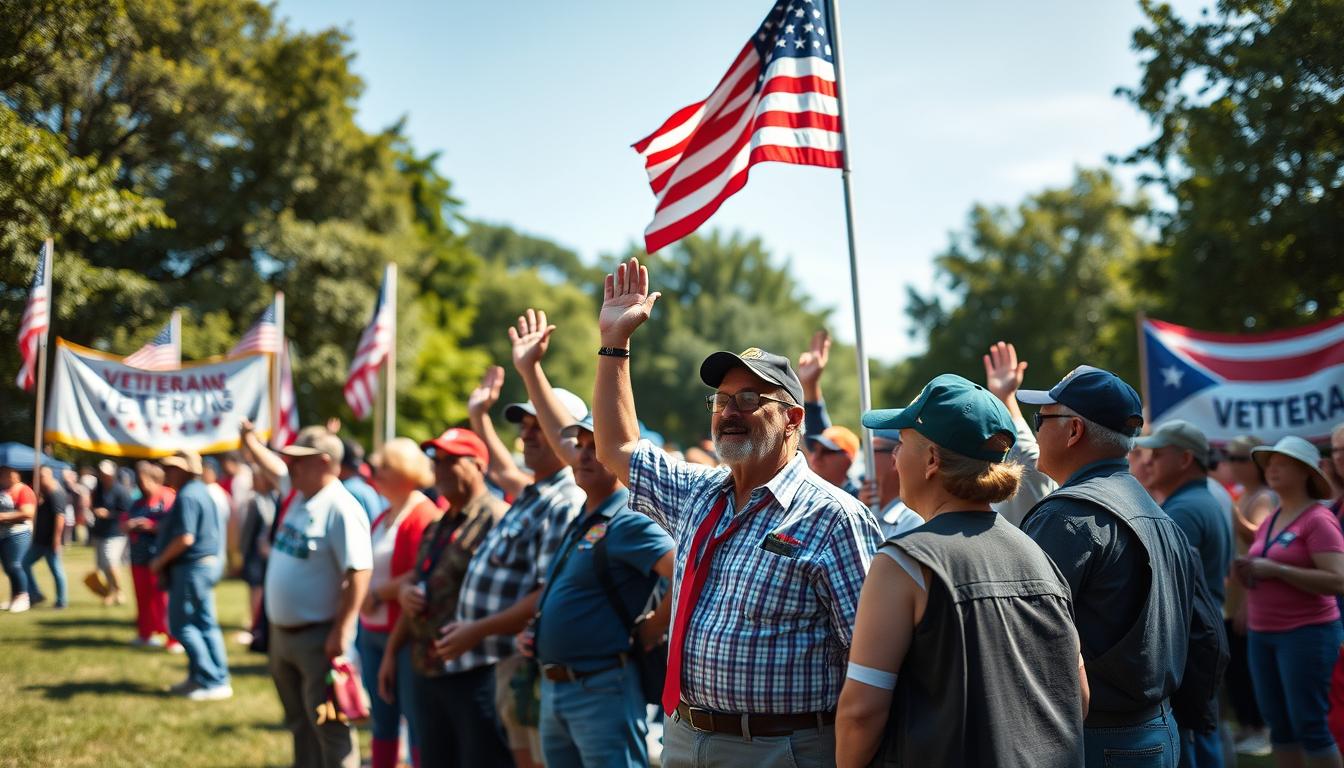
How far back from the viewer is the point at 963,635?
2576mm

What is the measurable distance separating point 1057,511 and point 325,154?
17.3 meters

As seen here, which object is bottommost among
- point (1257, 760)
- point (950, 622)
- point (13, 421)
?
point (1257, 760)

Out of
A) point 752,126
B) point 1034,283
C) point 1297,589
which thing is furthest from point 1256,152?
point 1034,283

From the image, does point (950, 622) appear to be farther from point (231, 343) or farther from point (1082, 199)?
point (1082, 199)

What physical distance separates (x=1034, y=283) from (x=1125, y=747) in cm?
3815

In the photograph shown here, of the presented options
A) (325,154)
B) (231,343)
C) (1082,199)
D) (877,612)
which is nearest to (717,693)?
(877,612)

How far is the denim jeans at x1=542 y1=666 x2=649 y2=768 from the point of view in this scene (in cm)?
470

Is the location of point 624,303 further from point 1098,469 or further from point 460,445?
point 460,445

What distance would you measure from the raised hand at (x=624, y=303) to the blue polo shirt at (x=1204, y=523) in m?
2.93

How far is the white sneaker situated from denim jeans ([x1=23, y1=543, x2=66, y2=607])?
622cm

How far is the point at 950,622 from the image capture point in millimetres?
2578

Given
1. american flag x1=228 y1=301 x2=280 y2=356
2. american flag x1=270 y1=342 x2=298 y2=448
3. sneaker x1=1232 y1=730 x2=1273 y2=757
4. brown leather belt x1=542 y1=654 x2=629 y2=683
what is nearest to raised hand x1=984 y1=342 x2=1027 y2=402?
brown leather belt x1=542 y1=654 x2=629 y2=683

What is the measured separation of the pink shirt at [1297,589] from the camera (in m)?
5.80

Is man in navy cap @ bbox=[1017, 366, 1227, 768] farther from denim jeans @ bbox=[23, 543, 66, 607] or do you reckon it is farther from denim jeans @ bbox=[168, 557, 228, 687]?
denim jeans @ bbox=[23, 543, 66, 607]
